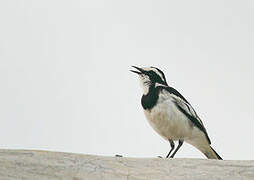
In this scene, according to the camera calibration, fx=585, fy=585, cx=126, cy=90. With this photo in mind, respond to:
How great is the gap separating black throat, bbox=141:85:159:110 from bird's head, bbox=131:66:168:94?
209mm

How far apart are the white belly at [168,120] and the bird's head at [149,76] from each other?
2.05ft

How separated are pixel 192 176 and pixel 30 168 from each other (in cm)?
214

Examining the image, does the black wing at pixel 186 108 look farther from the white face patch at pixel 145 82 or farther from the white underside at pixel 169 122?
the white face patch at pixel 145 82

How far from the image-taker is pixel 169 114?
1066 cm

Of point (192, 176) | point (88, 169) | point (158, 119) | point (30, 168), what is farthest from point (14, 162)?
point (158, 119)

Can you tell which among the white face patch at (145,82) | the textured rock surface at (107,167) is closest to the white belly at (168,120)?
the white face patch at (145,82)

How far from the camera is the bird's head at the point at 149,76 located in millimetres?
11242

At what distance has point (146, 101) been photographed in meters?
10.9

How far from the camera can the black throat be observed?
35.3ft

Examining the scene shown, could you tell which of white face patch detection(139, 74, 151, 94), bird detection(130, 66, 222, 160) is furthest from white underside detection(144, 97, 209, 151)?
white face patch detection(139, 74, 151, 94)

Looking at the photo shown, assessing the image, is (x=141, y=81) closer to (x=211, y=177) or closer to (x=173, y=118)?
(x=173, y=118)

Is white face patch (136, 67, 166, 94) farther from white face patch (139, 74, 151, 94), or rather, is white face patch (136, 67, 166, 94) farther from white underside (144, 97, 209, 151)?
white underside (144, 97, 209, 151)

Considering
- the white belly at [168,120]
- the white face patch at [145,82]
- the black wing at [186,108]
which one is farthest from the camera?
the white face patch at [145,82]

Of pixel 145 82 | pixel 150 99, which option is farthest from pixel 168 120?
pixel 145 82
